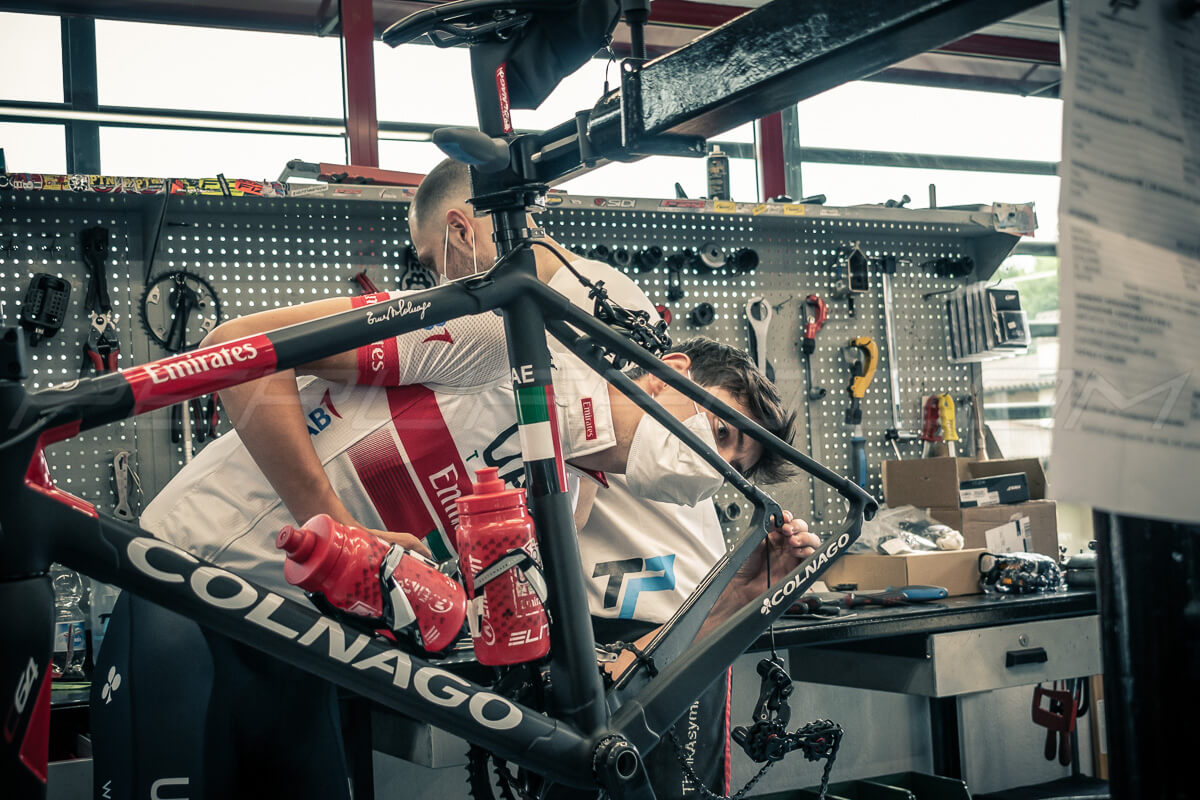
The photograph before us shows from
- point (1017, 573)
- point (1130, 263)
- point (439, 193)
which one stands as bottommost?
point (1017, 573)

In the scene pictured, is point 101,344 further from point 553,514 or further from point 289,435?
point 553,514

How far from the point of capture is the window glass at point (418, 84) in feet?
4.06

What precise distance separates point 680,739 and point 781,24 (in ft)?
2.54

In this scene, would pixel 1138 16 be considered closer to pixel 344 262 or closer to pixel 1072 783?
pixel 344 262

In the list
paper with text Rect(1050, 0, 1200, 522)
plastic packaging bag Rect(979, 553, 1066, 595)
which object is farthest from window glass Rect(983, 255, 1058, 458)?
plastic packaging bag Rect(979, 553, 1066, 595)

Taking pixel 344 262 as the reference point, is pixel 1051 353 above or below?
below

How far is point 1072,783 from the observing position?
64.9 inches

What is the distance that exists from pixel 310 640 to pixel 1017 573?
1.47 m

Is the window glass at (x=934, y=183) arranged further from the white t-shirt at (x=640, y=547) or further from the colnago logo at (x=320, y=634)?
the colnago logo at (x=320, y=634)

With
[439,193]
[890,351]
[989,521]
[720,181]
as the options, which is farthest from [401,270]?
[989,521]

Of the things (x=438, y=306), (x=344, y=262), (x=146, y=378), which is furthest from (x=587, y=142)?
(x=344, y=262)

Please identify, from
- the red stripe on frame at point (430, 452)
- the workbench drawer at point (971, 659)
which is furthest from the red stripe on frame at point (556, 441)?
the workbench drawer at point (971, 659)

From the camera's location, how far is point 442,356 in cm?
95

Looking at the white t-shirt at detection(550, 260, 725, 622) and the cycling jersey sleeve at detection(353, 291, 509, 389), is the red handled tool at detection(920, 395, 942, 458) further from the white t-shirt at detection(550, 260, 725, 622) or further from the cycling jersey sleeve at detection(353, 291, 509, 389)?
the cycling jersey sleeve at detection(353, 291, 509, 389)
